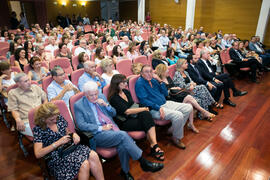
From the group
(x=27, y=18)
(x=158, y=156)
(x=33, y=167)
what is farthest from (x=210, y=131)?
(x=27, y=18)

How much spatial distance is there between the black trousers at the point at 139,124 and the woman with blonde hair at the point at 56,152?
0.57 meters

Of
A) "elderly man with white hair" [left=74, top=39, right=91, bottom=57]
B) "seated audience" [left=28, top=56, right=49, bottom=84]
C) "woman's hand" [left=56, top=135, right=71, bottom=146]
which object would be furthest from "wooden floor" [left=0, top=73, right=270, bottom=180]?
"elderly man with white hair" [left=74, top=39, right=91, bottom=57]

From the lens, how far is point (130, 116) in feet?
7.57

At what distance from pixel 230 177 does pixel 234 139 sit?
2.62 ft

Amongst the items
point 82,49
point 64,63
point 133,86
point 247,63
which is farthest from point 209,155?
point 82,49

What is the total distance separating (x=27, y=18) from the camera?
12.1 m

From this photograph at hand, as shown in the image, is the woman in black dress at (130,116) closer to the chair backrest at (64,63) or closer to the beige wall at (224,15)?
the chair backrest at (64,63)

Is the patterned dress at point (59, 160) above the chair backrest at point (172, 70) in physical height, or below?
below

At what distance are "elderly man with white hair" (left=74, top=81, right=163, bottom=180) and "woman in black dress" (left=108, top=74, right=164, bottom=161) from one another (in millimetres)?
116

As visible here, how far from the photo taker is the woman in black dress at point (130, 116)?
86.4 inches

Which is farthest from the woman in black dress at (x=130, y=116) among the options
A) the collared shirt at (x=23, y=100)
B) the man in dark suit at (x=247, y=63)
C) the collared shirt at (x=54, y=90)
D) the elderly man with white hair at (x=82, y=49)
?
the man in dark suit at (x=247, y=63)

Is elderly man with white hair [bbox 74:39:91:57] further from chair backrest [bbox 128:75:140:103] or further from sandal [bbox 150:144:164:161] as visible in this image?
sandal [bbox 150:144:164:161]

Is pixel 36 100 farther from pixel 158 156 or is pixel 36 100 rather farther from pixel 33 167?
pixel 158 156

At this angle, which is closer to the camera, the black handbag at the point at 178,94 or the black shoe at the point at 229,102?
the black handbag at the point at 178,94
